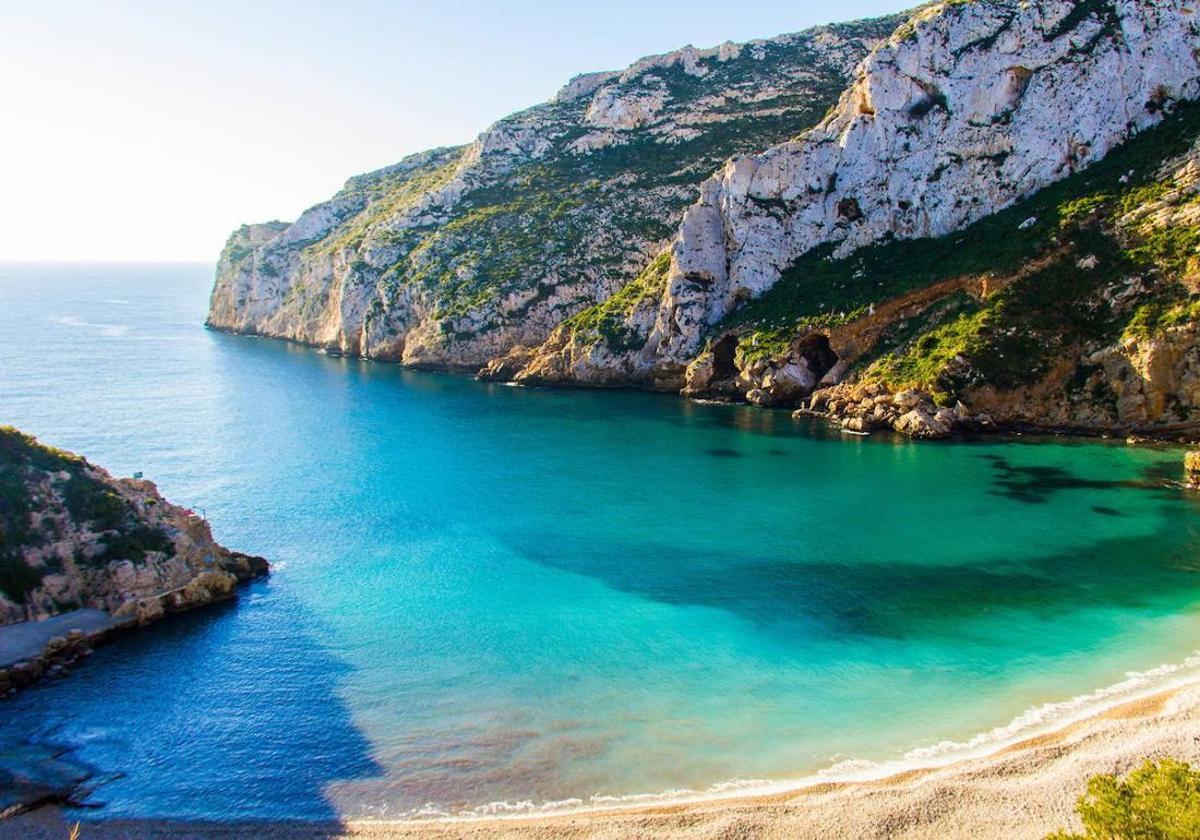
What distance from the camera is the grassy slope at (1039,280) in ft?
184

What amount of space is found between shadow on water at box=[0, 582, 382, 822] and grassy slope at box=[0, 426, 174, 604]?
437cm

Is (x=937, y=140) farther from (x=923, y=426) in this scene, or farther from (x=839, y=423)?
(x=923, y=426)

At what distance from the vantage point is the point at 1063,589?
34062 mm

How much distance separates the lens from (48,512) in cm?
3356

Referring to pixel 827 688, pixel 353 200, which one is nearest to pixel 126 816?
pixel 827 688

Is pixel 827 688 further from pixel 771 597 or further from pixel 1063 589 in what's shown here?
pixel 1063 589

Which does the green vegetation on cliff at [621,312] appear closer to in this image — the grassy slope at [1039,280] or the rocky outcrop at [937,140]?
the rocky outcrop at [937,140]

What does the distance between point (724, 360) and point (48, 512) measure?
58618mm

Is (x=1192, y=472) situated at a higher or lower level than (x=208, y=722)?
higher

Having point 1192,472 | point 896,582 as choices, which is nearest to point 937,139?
point 1192,472

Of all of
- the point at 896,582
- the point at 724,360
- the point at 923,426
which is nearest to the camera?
the point at 896,582

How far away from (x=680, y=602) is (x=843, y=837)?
48.6ft

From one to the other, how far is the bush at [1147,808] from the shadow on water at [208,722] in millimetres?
18052

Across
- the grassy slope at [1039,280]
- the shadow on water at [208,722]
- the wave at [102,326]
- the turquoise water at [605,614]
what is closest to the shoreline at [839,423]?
the turquoise water at [605,614]
